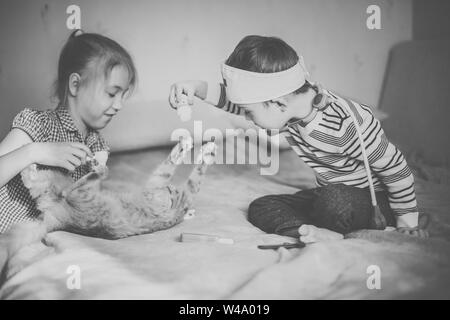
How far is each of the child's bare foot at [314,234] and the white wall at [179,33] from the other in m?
0.44

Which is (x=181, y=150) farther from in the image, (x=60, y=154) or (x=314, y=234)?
(x=314, y=234)

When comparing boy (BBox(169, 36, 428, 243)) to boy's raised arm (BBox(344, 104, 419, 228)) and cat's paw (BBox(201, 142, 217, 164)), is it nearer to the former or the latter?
boy's raised arm (BBox(344, 104, 419, 228))

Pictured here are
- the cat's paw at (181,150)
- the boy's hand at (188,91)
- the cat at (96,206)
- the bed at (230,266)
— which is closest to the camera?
the bed at (230,266)

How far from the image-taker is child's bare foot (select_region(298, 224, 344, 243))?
0.91 metres

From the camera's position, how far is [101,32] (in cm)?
111

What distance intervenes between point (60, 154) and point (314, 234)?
1.79 feet

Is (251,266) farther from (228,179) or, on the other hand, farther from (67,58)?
(67,58)

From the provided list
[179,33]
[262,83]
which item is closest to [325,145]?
[262,83]

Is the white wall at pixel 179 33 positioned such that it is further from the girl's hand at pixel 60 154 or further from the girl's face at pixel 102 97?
the girl's hand at pixel 60 154

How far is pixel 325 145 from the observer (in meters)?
1.00

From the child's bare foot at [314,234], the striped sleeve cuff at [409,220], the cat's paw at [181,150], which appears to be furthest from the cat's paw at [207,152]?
the striped sleeve cuff at [409,220]

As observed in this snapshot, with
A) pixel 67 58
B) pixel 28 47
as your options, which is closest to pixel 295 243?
pixel 67 58

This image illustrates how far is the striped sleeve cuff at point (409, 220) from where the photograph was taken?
0.96m
